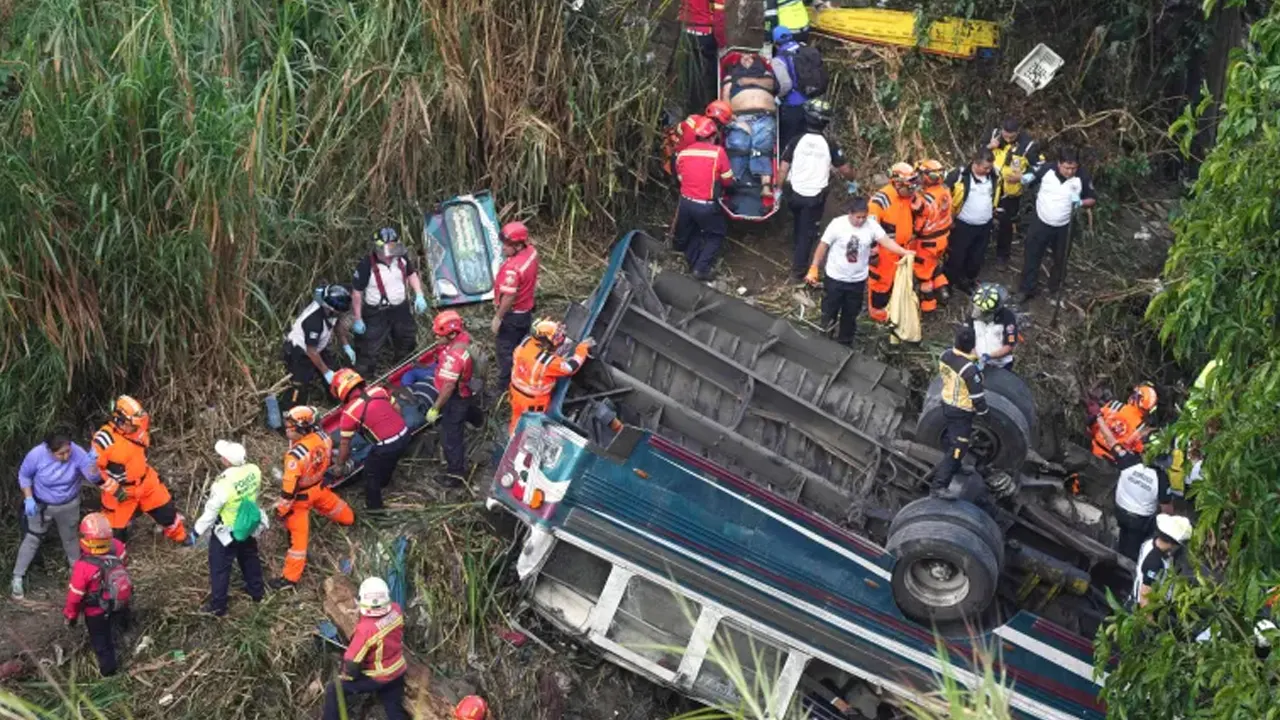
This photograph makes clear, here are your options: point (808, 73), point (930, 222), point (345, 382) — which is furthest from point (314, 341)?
point (808, 73)

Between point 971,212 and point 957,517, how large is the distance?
393 cm

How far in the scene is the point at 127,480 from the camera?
1048 cm

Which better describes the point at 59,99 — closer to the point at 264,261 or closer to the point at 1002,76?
the point at 264,261

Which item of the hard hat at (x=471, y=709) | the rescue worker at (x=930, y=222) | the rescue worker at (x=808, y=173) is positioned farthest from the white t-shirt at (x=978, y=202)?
the hard hat at (x=471, y=709)

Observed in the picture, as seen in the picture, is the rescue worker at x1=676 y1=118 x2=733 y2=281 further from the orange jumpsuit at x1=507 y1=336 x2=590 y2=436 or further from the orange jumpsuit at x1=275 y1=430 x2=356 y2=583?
the orange jumpsuit at x1=275 y1=430 x2=356 y2=583

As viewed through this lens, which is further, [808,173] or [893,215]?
[808,173]

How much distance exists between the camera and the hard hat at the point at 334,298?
11431mm

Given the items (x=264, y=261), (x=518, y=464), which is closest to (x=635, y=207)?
(x=264, y=261)

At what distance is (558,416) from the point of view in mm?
10398

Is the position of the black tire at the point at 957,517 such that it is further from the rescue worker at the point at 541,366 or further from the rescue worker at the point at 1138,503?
the rescue worker at the point at 541,366

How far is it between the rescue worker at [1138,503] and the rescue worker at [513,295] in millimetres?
4173

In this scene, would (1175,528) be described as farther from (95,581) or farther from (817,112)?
(95,581)

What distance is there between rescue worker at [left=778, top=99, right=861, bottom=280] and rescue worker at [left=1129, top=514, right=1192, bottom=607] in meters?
4.16

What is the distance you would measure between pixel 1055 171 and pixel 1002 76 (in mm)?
2394
